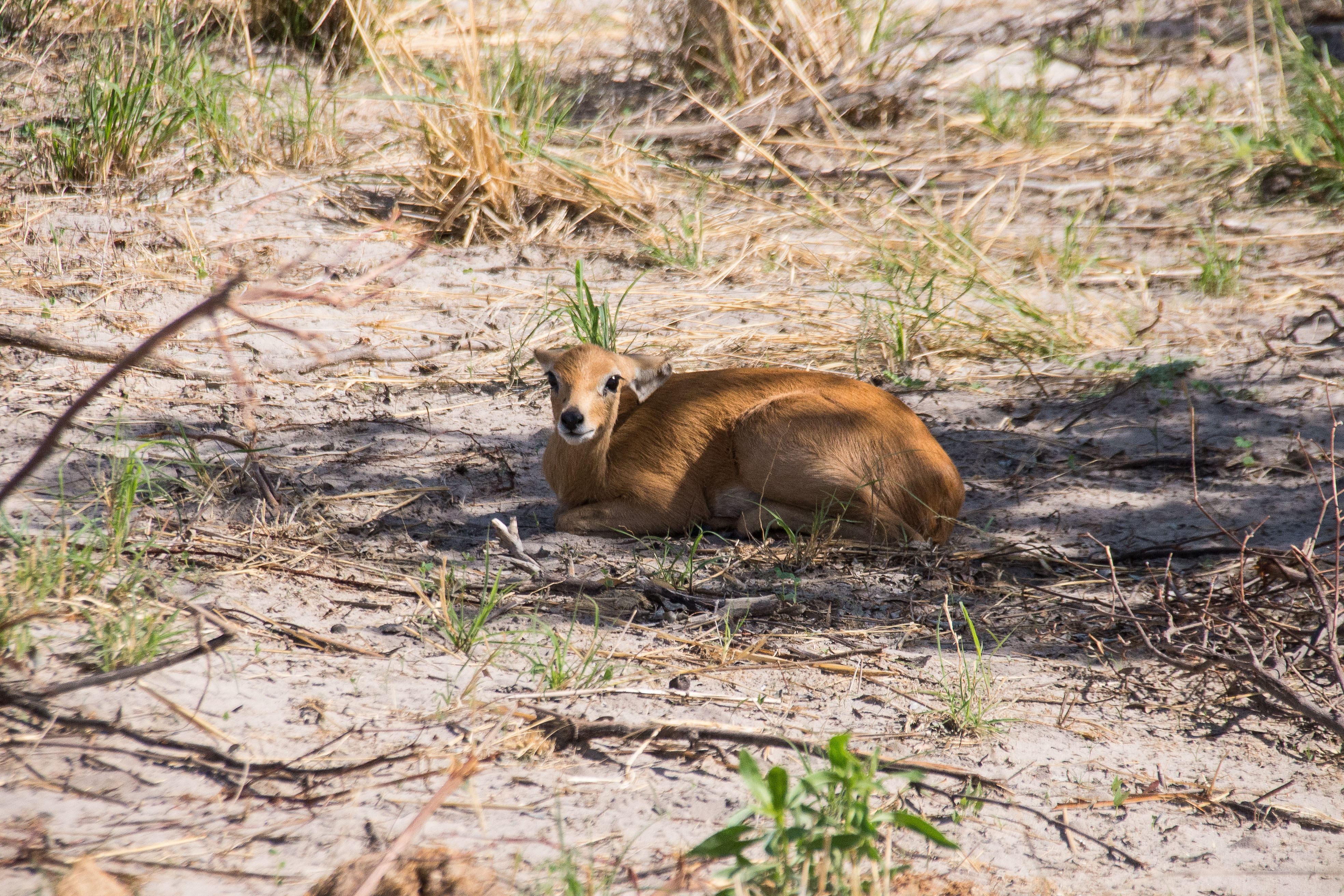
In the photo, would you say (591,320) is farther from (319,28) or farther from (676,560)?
(319,28)

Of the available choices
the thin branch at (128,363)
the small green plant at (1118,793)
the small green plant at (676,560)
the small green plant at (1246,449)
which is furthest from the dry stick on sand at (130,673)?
the small green plant at (1246,449)

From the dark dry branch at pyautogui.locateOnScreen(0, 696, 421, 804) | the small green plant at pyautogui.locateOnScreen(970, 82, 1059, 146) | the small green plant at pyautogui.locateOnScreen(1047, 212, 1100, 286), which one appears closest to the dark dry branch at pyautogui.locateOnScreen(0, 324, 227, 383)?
the dark dry branch at pyautogui.locateOnScreen(0, 696, 421, 804)

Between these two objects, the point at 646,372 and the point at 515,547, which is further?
the point at 646,372

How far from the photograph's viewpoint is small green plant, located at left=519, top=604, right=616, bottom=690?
3123 millimetres

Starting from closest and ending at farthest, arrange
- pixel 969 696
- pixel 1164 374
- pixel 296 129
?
1. pixel 969 696
2. pixel 1164 374
3. pixel 296 129

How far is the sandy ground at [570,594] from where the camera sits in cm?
254

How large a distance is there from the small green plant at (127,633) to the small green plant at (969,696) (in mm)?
2152

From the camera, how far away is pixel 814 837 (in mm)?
2170

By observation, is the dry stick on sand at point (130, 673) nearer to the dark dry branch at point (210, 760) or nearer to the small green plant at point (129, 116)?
the dark dry branch at point (210, 760)

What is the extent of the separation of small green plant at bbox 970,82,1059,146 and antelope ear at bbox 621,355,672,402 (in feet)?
17.5

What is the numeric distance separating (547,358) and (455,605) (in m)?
1.59

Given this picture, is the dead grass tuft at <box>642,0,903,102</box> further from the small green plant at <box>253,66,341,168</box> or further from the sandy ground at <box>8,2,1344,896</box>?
the small green plant at <box>253,66,341,168</box>

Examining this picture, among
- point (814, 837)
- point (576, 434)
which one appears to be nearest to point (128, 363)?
point (814, 837)

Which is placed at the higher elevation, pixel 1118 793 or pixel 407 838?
pixel 407 838
